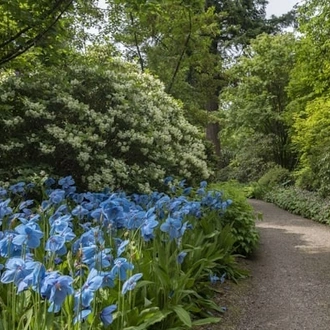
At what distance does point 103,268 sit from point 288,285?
2.78 meters

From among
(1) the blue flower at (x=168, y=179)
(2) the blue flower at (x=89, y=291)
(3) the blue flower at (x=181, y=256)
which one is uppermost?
(1) the blue flower at (x=168, y=179)

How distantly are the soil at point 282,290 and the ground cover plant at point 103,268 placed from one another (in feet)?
0.85

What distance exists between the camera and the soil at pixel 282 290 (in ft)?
11.0

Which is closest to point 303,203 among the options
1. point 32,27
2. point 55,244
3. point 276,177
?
point 276,177

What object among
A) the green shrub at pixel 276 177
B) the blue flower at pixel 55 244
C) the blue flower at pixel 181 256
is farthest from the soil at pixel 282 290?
the green shrub at pixel 276 177

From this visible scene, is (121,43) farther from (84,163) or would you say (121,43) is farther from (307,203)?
(84,163)

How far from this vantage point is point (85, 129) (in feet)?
16.2

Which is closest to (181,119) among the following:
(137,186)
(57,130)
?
(137,186)

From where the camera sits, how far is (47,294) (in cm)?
159

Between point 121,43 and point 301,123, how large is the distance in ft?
20.3

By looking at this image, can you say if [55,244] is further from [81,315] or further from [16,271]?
[81,315]

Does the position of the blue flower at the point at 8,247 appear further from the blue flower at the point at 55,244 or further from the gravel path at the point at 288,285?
the gravel path at the point at 288,285

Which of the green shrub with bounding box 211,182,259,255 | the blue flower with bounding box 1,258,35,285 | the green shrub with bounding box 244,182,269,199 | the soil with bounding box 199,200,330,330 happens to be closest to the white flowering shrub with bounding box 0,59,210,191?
the green shrub with bounding box 211,182,259,255

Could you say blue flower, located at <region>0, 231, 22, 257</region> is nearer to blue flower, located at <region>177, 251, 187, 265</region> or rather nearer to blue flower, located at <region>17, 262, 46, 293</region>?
blue flower, located at <region>17, 262, 46, 293</region>
